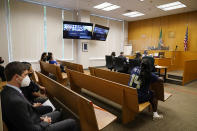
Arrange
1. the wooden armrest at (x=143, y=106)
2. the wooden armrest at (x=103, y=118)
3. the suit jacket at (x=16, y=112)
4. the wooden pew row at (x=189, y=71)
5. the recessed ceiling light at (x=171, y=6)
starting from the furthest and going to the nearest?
the recessed ceiling light at (x=171, y=6) → the wooden pew row at (x=189, y=71) → the wooden armrest at (x=143, y=106) → the wooden armrest at (x=103, y=118) → the suit jacket at (x=16, y=112)

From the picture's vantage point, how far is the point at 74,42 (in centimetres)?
742

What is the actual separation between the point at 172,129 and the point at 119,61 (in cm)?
362

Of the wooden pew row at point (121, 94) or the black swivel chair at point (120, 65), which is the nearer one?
the wooden pew row at point (121, 94)

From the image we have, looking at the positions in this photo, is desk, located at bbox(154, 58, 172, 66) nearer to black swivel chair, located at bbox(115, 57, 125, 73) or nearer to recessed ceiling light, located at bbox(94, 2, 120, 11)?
black swivel chair, located at bbox(115, 57, 125, 73)

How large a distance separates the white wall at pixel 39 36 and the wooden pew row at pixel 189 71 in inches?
198

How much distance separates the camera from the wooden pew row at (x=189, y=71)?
4766mm

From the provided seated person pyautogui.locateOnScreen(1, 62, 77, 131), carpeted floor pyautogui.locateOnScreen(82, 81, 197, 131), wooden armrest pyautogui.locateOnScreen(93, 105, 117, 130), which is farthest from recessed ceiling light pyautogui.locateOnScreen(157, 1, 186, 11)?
seated person pyautogui.locateOnScreen(1, 62, 77, 131)

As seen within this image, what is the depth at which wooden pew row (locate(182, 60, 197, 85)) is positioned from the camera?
188 inches

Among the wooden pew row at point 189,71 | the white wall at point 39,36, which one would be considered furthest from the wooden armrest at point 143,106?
the white wall at point 39,36

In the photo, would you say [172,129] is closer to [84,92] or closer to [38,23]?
[84,92]

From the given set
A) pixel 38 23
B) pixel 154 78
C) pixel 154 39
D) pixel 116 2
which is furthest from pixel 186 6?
pixel 38 23

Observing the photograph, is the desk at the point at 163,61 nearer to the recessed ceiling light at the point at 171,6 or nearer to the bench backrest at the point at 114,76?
the recessed ceiling light at the point at 171,6

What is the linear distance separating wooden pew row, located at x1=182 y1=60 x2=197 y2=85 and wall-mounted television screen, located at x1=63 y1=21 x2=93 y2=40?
15.9 feet

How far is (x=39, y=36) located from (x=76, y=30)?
1890mm
